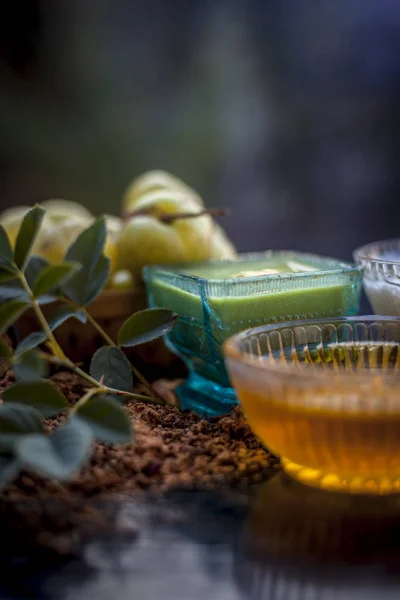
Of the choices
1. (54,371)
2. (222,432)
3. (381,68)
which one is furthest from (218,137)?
(222,432)

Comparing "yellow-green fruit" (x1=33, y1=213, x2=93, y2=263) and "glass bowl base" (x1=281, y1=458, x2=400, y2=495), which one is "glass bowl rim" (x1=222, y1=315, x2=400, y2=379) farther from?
"yellow-green fruit" (x1=33, y1=213, x2=93, y2=263)

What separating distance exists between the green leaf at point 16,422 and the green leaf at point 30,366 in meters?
0.03

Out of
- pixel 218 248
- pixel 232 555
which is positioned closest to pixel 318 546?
pixel 232 555

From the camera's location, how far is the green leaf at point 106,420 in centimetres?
35

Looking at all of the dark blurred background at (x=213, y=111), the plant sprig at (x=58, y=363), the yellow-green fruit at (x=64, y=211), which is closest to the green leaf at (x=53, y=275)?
the plant sprig at (x=58, y=363)

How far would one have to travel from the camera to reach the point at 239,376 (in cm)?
36

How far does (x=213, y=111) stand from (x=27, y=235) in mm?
837

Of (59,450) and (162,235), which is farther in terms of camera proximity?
(162,235)

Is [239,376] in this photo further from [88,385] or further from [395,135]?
[395,135]

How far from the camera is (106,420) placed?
1.16ft

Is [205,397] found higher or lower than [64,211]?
lower

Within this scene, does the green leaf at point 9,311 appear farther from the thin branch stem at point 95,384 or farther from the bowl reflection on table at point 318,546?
the bowl reflection on table at point 318,546

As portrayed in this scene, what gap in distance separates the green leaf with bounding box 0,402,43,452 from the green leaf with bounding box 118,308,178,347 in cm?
13

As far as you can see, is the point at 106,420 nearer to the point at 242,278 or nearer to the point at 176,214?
the point at 242,278
